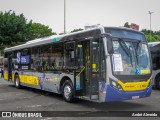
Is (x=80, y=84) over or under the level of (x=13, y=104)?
over

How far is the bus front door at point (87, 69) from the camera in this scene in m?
11.2

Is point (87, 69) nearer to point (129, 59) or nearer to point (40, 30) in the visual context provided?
point (129, 59)

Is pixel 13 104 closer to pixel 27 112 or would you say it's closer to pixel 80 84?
pixel 27 112

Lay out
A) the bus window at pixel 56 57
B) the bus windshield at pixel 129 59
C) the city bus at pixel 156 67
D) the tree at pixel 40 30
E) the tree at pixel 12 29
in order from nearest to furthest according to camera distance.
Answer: the bus windshield at pixel 129 59
the bus window at pixel 56 57
the city bus at pixel 156 67
the tree at pixel 12 29
the tree at pixel 40 30

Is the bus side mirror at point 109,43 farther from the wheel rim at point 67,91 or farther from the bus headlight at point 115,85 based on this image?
the wheel rim at point 67,91

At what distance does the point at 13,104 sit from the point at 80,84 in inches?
114

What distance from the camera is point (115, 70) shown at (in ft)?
35.0

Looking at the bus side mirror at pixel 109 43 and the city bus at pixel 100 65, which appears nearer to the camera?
the bus side mirror at pixel 109 43

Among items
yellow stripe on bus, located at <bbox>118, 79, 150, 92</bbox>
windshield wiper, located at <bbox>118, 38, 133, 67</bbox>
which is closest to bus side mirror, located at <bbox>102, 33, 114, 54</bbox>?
windshield wiper, located at <bbox>118, 38, 133, 67</bbox>

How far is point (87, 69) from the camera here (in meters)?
11.7

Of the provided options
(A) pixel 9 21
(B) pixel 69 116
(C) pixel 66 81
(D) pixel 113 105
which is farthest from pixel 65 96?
(A) pixel 9 21

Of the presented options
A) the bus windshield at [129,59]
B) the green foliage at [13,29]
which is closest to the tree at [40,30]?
the green foliage at [13,29]

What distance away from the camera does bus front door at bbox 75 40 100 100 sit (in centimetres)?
1116

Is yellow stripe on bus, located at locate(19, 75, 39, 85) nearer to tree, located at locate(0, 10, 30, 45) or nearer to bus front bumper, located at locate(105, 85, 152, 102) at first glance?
bus front bumper, located at locate(105, 85, 152, 102)
